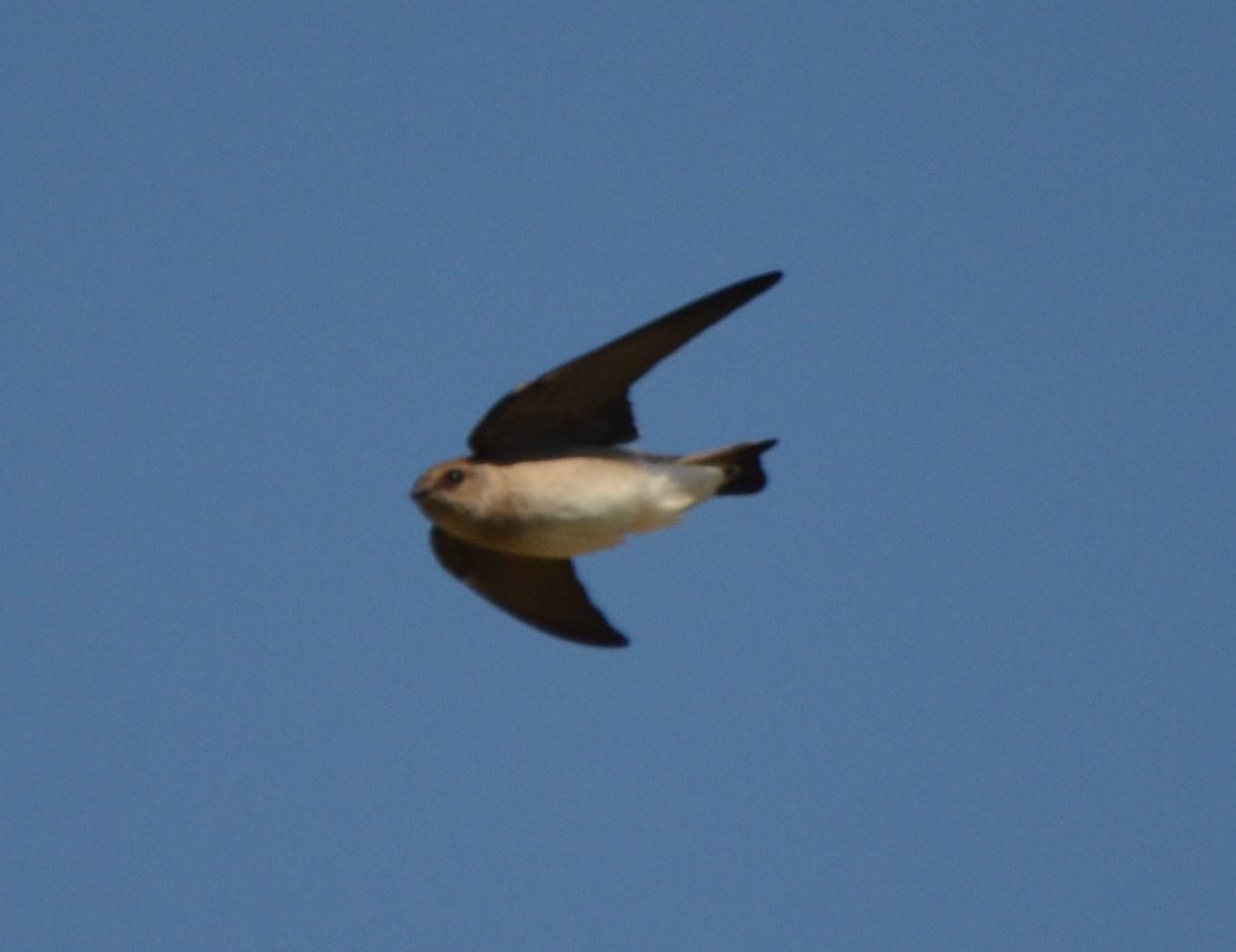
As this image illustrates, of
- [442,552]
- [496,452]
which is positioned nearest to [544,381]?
[496,452]

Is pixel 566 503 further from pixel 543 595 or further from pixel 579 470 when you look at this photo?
pixel 543 595

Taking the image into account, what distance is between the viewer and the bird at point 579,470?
370 inches

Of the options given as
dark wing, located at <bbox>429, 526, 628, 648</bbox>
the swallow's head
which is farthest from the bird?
dark wing, located at <bbox>429, 526, 628, 648</bbox>

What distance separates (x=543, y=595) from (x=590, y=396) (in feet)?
3.24

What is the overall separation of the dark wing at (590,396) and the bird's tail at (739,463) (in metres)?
0.27

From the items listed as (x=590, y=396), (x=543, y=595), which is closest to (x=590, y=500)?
(x=590, y=396)

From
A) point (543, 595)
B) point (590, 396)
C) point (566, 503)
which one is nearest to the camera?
point (566, 503)

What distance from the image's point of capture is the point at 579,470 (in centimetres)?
950

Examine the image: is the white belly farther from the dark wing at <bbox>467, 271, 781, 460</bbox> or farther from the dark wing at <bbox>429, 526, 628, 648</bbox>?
the dark wing at <bbox>429, 526, 628, 648</bbox>

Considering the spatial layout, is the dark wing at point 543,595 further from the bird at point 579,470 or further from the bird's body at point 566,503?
the bird's body at point 566,503

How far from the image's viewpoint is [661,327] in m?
9.20

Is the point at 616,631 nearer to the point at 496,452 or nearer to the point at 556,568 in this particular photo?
the point at 556,568

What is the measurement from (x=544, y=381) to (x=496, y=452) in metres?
0.39

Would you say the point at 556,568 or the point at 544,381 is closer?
the point at 544,381
